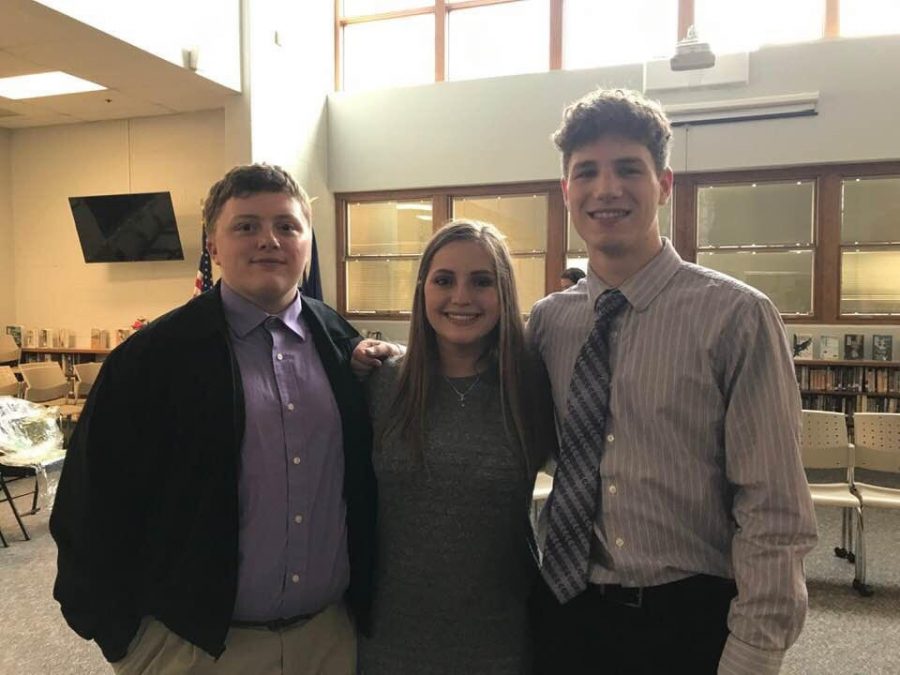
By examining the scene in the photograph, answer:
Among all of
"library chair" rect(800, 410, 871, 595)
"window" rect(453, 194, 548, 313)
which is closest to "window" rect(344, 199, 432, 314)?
"window" rect(453, 194, 548, 313)

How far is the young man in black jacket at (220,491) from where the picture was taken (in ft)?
4.39

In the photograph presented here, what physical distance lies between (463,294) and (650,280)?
1.38 ft

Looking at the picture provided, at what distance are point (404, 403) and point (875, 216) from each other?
6692mm

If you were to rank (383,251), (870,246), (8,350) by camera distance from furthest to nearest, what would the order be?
(383,251), (8,350), (870,246)

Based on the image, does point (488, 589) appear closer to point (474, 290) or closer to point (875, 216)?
point (474, 290)

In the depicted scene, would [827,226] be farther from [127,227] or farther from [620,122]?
[127,227]

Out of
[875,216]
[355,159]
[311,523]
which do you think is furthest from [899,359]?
[311,523]

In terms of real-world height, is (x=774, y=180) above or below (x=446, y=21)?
below

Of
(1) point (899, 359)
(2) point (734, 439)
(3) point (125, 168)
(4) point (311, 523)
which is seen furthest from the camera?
(3) point (125, 168)

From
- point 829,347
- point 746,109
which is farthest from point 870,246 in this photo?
point 746,109

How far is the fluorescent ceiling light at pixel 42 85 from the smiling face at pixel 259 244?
19.2 feet

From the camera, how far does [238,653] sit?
1.38m

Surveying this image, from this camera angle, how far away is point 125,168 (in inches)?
297

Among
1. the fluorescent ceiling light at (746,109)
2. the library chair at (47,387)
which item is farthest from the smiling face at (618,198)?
the library chair at (47,387)
